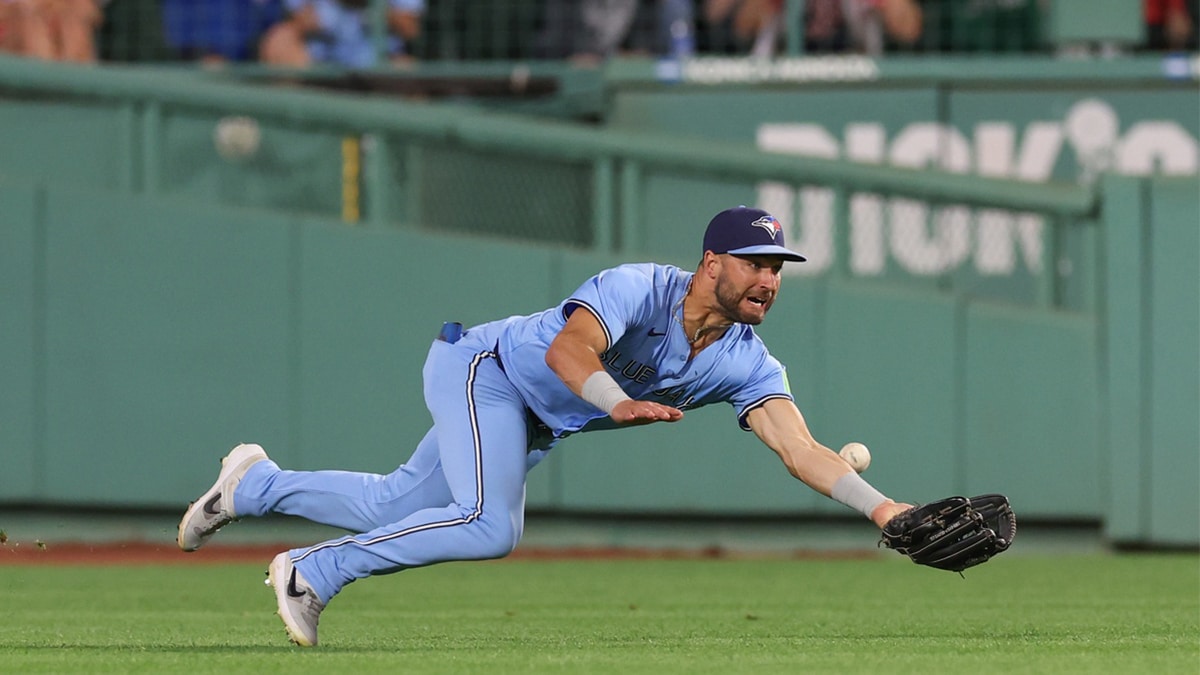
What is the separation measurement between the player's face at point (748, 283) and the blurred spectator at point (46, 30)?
903 centimetres

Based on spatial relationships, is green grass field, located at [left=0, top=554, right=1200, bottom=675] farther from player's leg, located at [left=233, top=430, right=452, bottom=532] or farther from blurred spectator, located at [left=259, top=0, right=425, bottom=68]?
blurred spectator, located at [left=259, top=0, right=425, bottom=68]

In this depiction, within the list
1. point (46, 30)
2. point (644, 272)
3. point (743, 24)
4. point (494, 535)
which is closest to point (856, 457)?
point (644, 272)

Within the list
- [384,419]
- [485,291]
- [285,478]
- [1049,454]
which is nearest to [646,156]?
[485,291]

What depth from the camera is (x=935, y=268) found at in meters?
13.2

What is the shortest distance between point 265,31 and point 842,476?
954 cm

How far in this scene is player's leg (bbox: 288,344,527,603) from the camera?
6.30 meters

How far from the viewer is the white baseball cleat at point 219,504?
6.95 meters

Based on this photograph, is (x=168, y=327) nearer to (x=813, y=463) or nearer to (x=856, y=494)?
(x=813, y=463)

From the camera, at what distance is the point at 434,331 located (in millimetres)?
12820

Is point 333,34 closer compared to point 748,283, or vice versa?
point 748,283

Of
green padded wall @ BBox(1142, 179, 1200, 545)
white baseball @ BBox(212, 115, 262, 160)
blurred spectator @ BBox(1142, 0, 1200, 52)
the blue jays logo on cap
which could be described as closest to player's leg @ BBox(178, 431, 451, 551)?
the blue jays logo on cap

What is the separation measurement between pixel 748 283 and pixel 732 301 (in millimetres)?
103

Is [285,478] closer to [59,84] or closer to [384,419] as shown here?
[384,419]

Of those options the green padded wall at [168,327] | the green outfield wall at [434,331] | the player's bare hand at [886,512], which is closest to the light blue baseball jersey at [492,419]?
the player's bare hand at [886,512]
